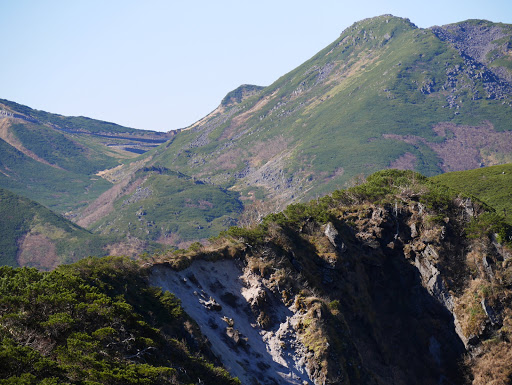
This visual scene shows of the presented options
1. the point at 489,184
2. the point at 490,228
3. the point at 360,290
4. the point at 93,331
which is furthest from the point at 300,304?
the point at 489,184

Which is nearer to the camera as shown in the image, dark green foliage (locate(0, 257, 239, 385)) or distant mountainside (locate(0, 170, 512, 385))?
dark green foliage (locate(0, 257, 239, 385))

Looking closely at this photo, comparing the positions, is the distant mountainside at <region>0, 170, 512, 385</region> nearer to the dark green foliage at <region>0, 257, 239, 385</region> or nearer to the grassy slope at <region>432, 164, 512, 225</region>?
the dark green foliage at <region>0, 257, 239, 385</region>

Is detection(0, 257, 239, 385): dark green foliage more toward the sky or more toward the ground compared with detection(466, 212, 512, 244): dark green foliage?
more toward the sky

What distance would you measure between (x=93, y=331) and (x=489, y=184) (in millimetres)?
75956

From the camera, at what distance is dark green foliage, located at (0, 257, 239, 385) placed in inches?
1040

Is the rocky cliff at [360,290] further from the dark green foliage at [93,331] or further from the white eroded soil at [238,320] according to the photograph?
Result: the dark green foliage at [93,331]

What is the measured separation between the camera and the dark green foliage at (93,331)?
26.4m

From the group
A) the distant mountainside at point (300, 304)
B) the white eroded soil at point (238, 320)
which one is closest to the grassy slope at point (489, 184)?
the distant mountainside at point (300, 304)

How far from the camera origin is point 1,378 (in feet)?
80.6

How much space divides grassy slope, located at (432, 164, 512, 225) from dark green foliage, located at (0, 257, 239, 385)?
57480mm

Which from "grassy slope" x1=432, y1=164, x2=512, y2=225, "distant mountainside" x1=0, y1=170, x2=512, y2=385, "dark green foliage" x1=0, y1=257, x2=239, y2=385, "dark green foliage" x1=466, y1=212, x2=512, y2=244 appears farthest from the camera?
"grassy slope" x1=432, y1=164, x2=512, y2=225

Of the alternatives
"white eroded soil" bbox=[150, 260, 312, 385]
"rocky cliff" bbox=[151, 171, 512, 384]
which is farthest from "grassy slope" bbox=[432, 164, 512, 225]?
"white eroded soil" bbox=[150, 260, 312, 385]

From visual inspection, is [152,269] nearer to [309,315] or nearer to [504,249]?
[309,315]

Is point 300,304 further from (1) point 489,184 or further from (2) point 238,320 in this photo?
(1) point 489,184
